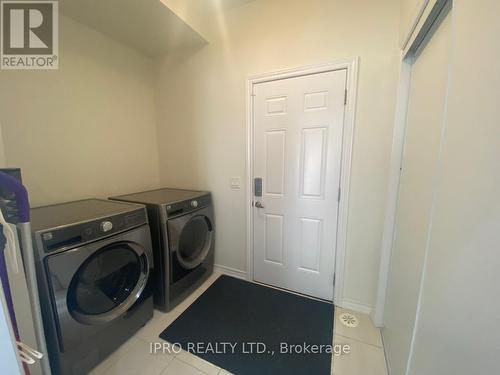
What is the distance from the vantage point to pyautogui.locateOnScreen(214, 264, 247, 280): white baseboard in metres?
2.24

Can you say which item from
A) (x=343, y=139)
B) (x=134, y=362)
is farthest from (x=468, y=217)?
(x=134, y=362)

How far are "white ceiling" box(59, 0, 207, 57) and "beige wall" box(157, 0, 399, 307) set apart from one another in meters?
0.17

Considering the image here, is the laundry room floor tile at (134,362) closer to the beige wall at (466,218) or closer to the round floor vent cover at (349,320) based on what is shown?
the round floor vent cover at (349,320)

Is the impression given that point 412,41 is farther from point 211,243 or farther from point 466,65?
point 211,243

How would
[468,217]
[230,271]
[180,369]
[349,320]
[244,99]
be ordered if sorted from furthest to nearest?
1. [230,271]
2. [244,99]
3. [349,320]
4. [180,369]
5. [468,217]

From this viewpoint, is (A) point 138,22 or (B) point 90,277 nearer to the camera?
(B) point 90,277

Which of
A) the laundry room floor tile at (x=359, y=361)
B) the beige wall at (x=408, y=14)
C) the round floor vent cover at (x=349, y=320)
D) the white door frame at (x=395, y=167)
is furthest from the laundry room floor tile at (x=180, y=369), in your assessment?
the beige wall at (x=408, y=14)

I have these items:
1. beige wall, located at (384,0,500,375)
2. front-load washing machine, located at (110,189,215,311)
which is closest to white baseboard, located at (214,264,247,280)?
front-load washing machine, located at (110,189,215,311)

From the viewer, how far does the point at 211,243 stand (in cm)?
218

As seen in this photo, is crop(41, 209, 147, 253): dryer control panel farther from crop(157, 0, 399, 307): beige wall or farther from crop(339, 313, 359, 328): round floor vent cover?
crop(339, 313, 359, 328): round floor vent cover

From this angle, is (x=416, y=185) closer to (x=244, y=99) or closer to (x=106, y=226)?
(x=244, y=99)

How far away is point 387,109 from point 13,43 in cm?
271

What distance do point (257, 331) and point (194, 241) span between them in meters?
0.97

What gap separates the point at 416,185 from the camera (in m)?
1.06
